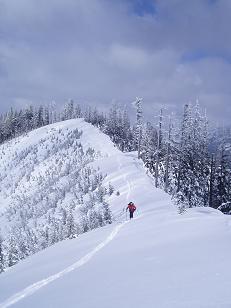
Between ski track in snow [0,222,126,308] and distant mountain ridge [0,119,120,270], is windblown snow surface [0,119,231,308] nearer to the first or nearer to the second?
ski track in snow [0,222,126,308]

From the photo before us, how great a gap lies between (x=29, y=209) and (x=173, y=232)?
34.4 m

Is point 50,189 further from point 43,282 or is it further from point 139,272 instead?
point 139,272

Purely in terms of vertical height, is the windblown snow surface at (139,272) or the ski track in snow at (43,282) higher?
the windblown snow surface at (139,272)

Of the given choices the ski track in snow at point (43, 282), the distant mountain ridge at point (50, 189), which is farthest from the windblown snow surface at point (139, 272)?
the distant mountain ridge at point (50, 189)

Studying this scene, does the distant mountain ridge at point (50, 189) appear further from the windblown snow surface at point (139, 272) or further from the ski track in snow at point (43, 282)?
the ski track in snow at point (43, 282)

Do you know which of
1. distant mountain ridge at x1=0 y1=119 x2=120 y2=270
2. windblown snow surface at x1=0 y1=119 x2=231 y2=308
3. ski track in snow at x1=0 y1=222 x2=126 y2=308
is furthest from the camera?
distant mountain ridge at x1=0 y1=119 x2=120 y2=270

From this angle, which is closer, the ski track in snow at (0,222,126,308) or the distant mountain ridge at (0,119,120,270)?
the ski track in snow at (0,222,126,308)

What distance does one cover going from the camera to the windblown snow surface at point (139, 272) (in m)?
7.52

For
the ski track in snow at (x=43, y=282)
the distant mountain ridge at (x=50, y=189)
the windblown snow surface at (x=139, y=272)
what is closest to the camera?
the windblown snow surface at (x=139, y=272)

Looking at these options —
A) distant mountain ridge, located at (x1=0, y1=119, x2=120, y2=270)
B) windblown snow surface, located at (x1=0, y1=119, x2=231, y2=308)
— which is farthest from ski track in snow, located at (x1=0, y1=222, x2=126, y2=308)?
distant mountain ridge, located at (x1=0, y1=119, x2=120, y2=270)

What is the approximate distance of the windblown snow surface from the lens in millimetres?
7516

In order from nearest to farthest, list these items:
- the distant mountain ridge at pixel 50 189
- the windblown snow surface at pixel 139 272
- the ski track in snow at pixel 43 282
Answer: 1. the windblown snow surface at pixel 139 272
2. the ski track in snow at pixel 43 282
3. the distant mountain ridge at pixel 50 189

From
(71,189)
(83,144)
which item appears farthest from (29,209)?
(83,144)

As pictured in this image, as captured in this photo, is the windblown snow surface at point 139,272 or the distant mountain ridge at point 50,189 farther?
the distant mountain ridge at point 50,189
